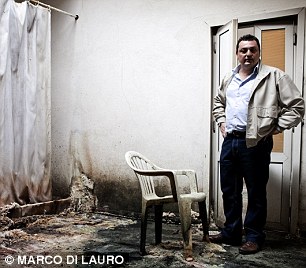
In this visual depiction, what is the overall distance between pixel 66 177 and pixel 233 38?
2568 millimetres

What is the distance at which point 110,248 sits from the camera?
3020 mm

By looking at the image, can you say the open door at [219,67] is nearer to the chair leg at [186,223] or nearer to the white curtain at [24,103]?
the chair leg at [186,223]

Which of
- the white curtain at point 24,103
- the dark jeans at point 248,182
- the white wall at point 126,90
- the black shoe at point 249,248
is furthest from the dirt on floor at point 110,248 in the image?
the white wall at point 126,90

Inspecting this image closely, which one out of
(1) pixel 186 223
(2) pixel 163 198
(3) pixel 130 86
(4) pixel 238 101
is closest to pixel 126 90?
(3) pixel 130 86

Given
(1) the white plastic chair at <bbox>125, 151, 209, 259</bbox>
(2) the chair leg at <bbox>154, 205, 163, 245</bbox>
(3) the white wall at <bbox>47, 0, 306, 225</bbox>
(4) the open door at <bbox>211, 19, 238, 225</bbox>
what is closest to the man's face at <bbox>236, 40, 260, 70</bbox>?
(4) the open door at <bbox>211, 19, 238, 225</bbox>

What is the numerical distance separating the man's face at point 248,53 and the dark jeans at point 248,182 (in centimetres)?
60

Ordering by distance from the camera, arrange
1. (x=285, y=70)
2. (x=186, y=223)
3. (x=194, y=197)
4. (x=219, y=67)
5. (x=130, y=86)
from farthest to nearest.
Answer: (x=130, y=86), (x=219, y=67), (x=285, y=70), (x=194, y=197), (x=186, y=223)

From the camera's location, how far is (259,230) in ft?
9.87

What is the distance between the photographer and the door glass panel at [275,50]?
137 inches

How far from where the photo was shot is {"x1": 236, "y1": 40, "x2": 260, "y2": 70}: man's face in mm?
2973

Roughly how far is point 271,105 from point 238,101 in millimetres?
263

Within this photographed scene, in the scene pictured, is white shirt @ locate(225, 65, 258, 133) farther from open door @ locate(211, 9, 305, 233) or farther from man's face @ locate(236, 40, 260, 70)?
open door @ locate(211, 9, 305, 233)

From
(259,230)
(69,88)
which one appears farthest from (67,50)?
(259,230)

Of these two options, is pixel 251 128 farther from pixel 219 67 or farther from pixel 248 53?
pixel 219 67
